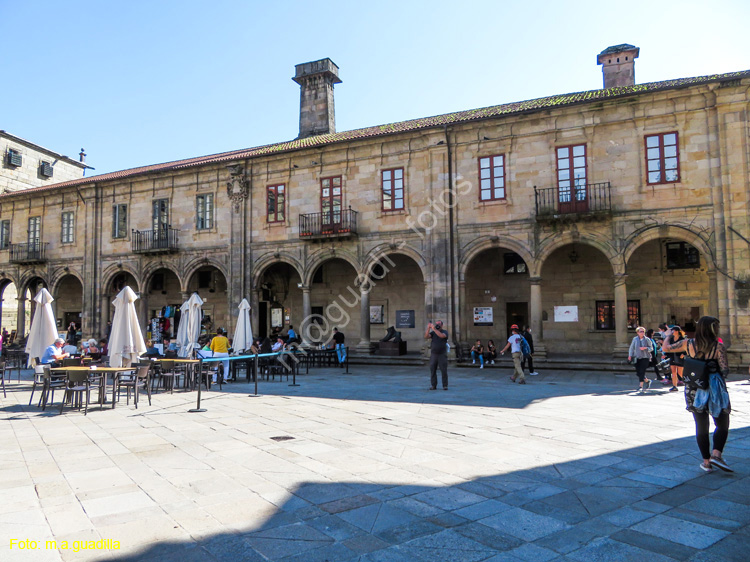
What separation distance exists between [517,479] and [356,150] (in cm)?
1799

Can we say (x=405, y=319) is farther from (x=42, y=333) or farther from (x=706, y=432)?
(x=706, y=432)

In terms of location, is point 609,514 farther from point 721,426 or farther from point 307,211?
point 307,211

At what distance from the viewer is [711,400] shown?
17.6ft

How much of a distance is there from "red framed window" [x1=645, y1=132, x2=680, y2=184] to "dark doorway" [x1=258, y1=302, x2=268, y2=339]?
17.2m

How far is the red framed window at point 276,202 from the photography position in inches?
899

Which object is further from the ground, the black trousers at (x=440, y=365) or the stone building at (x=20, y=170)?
the stone building at (x=20, y=170)

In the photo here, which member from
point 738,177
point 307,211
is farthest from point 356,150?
point 738,177

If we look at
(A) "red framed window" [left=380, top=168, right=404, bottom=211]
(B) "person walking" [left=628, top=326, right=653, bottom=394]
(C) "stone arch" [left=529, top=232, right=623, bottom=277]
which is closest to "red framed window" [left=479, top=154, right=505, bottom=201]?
(C) "stone arch" [left=529, top=232, right=623, bottom=277]

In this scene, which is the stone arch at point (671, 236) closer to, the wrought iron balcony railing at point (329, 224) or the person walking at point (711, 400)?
the wrought iron balcony railing at point (329, 224)

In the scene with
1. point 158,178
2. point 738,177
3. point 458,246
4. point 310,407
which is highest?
point 158,178

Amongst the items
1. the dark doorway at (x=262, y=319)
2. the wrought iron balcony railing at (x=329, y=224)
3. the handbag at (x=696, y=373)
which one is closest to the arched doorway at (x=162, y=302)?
the dark doorway at (x=262, y=319)

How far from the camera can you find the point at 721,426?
5363mm

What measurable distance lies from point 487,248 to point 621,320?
5195 mm

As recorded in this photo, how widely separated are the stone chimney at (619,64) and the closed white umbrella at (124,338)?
70.4ft
